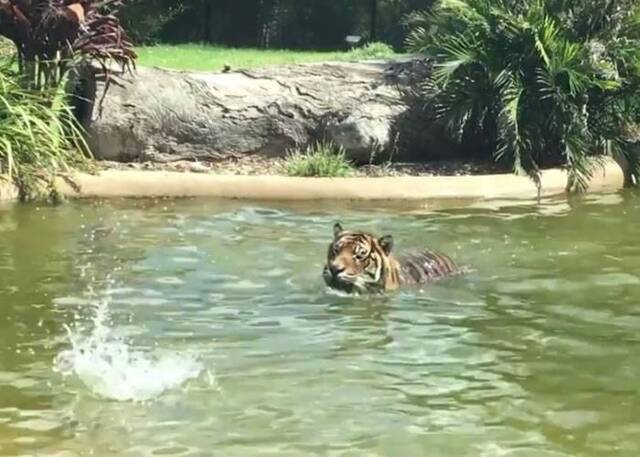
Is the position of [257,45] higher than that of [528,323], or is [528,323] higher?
[257,45]

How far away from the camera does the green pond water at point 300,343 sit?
5.60 m

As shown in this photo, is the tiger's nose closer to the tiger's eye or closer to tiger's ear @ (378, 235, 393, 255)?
the tiger's eye

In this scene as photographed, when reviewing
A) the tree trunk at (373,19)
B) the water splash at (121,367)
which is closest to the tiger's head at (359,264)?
the water splash at (121,367)

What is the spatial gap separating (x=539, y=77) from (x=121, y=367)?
8.45 meters

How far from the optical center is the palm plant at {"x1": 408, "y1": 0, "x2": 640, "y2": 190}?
13.9 m

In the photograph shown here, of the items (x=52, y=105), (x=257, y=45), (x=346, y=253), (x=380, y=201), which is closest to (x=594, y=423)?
(x=346, y=253)

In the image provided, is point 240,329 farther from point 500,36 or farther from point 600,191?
point 500,36

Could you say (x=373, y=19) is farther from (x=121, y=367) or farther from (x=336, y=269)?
(x=121, y=367)

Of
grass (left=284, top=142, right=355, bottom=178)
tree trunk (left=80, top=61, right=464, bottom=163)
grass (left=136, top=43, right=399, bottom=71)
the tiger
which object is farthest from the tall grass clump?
grass (left=136, top=43, right=399, bottom=71)

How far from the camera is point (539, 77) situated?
1402 centimetres

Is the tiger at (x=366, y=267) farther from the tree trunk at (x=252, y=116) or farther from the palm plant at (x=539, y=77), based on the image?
the tree trunk at (x=252, y=116)

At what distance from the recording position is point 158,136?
1382cm

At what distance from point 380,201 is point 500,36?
315cm

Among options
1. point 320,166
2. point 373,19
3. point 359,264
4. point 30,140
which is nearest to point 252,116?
point 320,166
